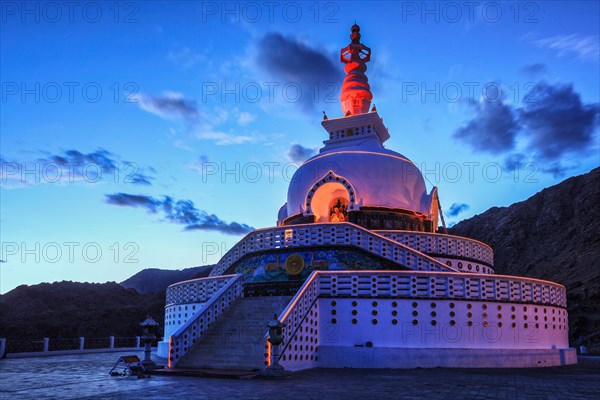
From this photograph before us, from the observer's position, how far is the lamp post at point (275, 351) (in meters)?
15.5

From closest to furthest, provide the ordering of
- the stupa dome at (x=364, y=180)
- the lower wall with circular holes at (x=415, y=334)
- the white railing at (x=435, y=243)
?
1. the lower wall with circular holes at (x=415, y=334)
2. the white railing at (x=435, y=243)
3. the stupa dome at (x=364, y=180)

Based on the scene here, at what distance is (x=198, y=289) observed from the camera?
24.8m

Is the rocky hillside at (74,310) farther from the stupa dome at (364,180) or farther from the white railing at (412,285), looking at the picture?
the white railing at (412,285)

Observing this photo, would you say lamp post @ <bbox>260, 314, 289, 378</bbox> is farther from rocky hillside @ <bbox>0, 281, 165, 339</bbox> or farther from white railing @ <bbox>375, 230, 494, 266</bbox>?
rocky hillside @ <bbox>0, 281, 165, 339</bbox>

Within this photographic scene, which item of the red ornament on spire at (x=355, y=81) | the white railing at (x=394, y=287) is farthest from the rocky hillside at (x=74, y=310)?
the white railing at (x=394, y=287)

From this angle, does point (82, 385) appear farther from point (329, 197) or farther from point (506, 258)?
point (506, 258)

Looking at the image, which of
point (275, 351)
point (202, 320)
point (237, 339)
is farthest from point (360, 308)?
point (202, 320)

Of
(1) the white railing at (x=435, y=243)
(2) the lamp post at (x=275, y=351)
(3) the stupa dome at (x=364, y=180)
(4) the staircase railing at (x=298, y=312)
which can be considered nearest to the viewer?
(2) the lamp post at (x=275, y=351)

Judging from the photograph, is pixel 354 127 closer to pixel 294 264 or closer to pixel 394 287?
pixel 294 264

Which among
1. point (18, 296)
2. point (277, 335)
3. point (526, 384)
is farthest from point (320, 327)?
point (18, 296)

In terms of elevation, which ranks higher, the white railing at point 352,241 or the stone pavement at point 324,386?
the white railing at point 352,241

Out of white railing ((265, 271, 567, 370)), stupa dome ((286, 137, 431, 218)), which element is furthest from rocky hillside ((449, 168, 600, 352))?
white railing ((265, 271, 567, 370))

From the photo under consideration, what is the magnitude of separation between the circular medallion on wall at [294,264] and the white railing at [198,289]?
2.51 m

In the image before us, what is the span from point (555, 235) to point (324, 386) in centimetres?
7836
